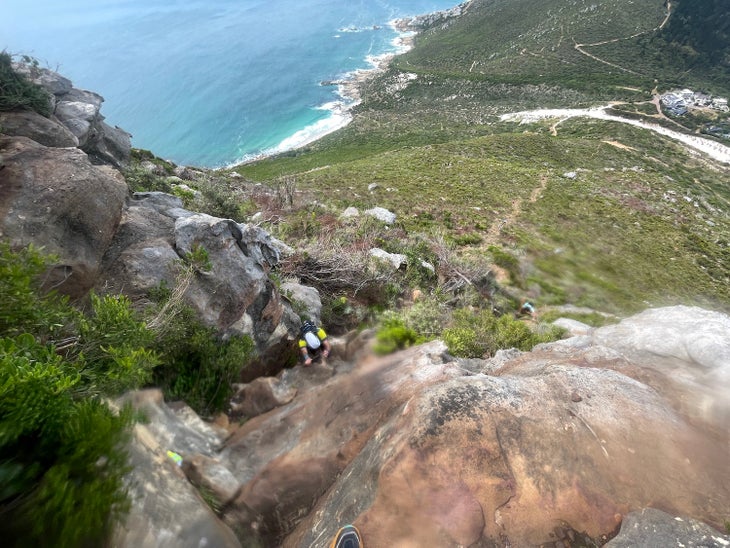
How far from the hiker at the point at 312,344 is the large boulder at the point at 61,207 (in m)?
4.18

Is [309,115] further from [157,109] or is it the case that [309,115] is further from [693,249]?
[693,249]

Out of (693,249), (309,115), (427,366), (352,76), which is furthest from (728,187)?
(352,76)

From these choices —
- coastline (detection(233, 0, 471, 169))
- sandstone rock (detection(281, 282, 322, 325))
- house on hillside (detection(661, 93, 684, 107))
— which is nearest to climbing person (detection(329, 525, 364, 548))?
sandstone rock (detection(281, 282, 322, 325))

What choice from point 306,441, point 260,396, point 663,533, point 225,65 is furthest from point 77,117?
point 225,65

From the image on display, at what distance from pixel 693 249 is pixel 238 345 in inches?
1324

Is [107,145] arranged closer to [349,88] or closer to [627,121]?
[627,121]

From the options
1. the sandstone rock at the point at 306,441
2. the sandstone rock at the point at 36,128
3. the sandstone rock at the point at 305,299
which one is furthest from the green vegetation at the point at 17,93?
the sandstone rock at the point at 306,441

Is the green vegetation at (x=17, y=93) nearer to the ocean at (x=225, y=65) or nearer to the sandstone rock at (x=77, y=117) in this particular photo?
the sandstone rock at (x=77, y=117)

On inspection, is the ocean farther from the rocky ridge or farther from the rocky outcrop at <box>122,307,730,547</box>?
the rocky outcrop at <box>122,307,730,547</box>

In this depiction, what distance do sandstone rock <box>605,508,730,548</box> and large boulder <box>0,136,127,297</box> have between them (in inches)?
307

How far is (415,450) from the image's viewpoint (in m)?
4.28

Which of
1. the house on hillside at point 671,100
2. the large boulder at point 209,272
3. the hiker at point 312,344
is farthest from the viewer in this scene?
the house on hillside at point 671,100

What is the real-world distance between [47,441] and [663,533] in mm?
5670

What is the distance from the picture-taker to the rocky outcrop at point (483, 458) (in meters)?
Answer: 3.90
